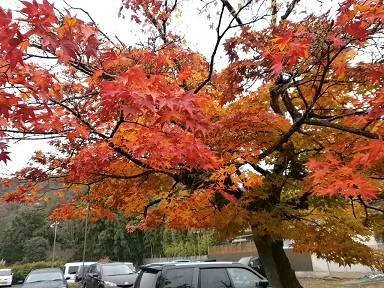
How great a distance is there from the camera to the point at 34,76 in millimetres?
3645

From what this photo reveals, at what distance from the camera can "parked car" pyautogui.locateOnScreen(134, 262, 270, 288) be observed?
21.1 ft

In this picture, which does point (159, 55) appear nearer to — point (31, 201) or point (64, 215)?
point (31, 201)

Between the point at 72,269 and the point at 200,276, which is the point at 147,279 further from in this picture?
the point at 72,269

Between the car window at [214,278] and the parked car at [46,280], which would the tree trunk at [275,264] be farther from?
the parked car at [46,280]

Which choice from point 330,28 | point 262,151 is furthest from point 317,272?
point 330,28

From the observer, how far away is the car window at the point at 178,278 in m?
6.35

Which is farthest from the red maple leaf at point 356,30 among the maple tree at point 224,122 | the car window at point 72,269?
the car window at point 72,269

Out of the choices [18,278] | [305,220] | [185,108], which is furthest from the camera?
[18,278]

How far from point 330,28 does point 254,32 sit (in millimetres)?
1426

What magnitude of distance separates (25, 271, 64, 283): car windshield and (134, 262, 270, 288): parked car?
6882 mm

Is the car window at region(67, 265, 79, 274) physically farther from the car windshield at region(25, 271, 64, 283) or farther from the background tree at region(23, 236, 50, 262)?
the background tree at region(23, 236, 50, 262)

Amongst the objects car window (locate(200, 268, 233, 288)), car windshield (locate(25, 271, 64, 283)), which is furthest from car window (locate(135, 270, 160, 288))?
car windshield (locate(25, 271, 64, 283))

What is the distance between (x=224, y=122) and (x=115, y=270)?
→ 31.3ft

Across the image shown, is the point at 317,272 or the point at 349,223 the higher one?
the point at 349,223
